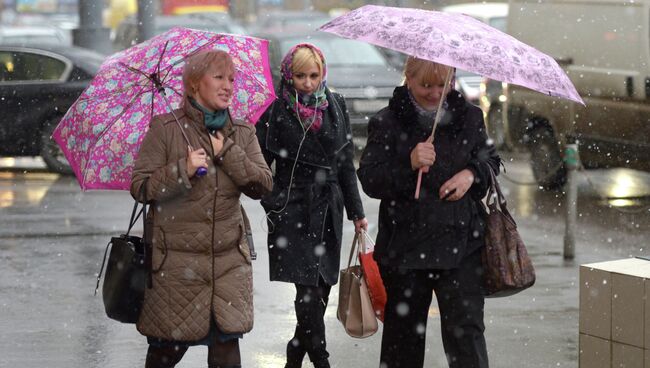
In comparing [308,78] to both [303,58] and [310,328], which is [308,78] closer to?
[303,58]

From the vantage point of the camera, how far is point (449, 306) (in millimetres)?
5621

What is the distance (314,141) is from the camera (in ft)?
21.8

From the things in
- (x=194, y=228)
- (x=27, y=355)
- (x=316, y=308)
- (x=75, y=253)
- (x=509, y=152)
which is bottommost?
(x=509, y=152)

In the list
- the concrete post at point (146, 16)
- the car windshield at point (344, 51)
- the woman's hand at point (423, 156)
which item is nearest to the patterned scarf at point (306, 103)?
the woman's hand at point (423, 156)

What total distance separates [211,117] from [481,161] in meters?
1.13

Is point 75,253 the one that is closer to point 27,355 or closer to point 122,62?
point 27,355

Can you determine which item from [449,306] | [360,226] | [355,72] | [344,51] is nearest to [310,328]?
Result: [360,226]

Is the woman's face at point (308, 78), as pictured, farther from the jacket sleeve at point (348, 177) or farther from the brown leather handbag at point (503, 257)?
the brown leather handbag at point (503, 257)

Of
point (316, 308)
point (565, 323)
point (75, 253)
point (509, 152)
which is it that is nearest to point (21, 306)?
point (75, 253)

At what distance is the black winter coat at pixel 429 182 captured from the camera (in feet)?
18.2

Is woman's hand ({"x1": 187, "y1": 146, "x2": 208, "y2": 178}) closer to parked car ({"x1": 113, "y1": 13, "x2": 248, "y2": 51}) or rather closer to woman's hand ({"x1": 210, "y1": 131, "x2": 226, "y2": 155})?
woman's hand ({"x1": 210, "y1": 131, "x2": 226, "y2": 155})

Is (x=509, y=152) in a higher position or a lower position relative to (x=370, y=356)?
lower

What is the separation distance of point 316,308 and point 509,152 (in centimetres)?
1168

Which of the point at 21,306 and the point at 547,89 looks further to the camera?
the point at 21,306
